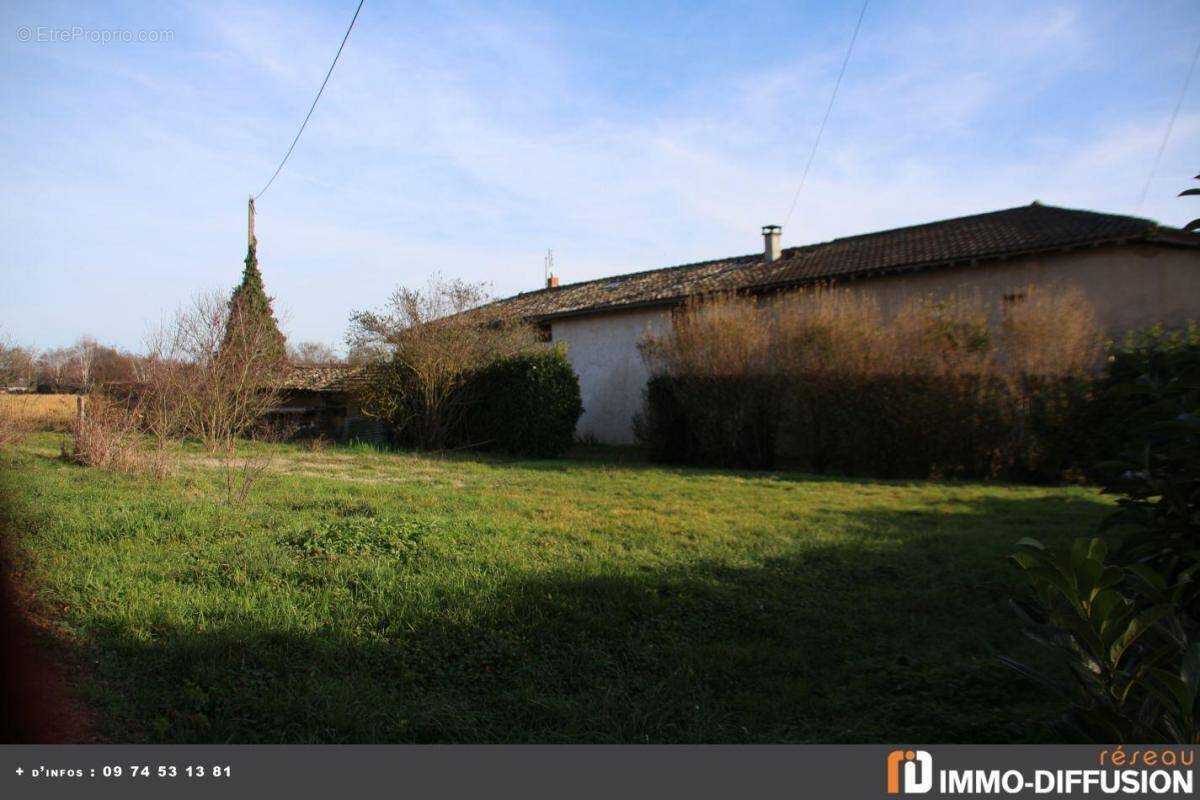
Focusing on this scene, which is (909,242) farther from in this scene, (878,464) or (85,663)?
(85,663)

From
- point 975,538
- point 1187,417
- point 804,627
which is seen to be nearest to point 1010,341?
point 975,538

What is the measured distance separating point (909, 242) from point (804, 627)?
17.1 meters

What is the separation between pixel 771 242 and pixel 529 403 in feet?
34.0

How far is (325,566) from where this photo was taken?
5227 millimetres

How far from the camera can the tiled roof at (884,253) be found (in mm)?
15383

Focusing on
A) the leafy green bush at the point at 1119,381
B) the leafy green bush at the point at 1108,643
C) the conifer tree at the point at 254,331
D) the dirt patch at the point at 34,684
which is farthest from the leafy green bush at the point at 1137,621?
the conifer tree at the point at 254,331

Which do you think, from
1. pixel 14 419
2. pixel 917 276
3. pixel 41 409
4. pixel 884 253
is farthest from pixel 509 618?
pixel 884 253

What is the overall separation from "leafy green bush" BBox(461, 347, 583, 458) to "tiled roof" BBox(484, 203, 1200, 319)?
4034mm

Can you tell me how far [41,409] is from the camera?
29.6 feet

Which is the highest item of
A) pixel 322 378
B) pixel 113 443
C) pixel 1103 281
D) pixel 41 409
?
pixel 1103 281

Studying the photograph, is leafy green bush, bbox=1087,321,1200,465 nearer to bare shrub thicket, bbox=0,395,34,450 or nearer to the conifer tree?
the conifer tree

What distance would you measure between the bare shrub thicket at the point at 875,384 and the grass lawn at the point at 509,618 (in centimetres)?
463
